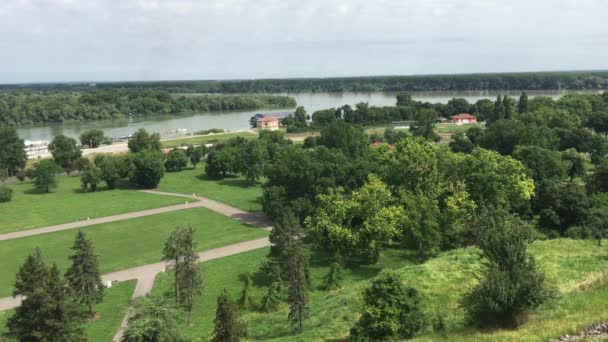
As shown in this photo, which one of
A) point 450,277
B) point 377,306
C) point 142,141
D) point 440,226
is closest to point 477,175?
point 440,226

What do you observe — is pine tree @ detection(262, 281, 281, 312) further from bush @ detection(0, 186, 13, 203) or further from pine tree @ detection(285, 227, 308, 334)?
bush @ detection(0, 186, 13, 203)

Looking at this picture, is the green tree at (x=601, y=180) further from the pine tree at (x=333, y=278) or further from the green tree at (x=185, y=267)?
the green tree at (x=185, y=267)

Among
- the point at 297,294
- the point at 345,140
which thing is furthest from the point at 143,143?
the point at 297,294

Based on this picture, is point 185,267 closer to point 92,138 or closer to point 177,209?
point 177,209

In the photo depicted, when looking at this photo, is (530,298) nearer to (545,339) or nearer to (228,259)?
(545,339)

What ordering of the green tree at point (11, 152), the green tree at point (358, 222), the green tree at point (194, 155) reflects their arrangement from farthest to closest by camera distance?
the green tree at point (194, 155) → the green tree at point (11, 152) → the green tree at point (358, 222)

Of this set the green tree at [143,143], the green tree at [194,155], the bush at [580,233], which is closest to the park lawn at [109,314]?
the bush at [580,233]
